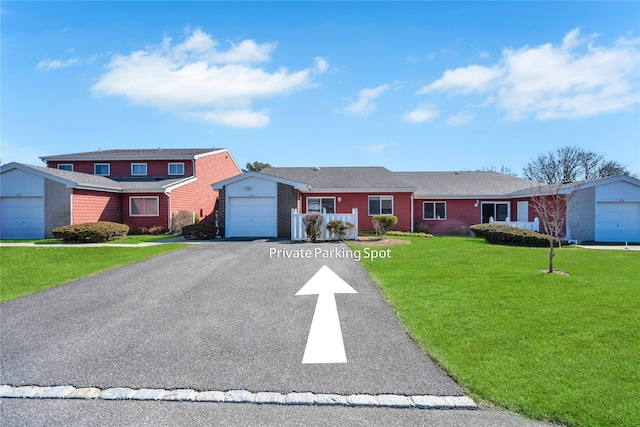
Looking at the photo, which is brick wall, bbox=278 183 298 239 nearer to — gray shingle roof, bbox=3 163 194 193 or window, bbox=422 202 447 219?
gray shingle roof, bbox=3 163 194 193

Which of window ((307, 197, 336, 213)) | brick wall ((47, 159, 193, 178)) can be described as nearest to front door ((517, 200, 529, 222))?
window ((307, 197, 336, 213))

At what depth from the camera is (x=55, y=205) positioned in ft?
65.3

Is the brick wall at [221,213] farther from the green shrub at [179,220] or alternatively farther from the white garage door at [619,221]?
the white garage door at [619,221]

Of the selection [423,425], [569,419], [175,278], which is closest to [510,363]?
[569,419]

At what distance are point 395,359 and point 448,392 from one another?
88 cm

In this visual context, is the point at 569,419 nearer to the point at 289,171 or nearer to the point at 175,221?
the point at 175,221

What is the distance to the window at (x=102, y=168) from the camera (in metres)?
27.8

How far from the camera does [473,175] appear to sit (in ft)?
95.5

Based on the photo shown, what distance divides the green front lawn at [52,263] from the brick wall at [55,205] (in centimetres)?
546

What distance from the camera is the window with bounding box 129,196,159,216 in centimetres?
2345

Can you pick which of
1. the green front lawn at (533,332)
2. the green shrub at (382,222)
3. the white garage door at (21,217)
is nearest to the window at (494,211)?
the green shrub at (382,222)

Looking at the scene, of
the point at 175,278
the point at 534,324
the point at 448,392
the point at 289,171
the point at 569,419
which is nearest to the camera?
the point at 569,419

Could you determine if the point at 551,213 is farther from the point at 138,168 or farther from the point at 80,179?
the point at 138,168

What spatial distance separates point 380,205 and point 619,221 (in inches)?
510
